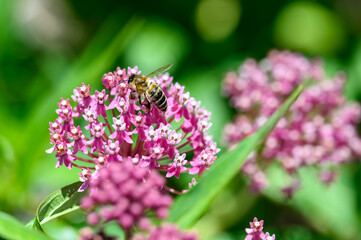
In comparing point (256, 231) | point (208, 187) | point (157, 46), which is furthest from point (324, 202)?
point (208, 187)

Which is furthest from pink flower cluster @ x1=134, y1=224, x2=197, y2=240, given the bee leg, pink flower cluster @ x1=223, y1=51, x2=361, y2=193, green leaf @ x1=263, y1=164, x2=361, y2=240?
green leaf @ x1=263, y1=164, x2=361, y2=240

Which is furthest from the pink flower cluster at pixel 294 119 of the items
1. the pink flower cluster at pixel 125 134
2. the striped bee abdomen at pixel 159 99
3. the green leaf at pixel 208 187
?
the green leaf at pixel 208 187

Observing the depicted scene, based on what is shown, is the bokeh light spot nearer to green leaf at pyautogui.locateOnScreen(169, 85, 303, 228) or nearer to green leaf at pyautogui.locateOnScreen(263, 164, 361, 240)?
green leaf at pyautogui.locateOnScreen(263, 164, 361, 240)

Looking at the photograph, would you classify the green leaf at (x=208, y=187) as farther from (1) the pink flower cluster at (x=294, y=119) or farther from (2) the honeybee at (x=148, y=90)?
(1) the pink flower cluster at (x=294, y=119)

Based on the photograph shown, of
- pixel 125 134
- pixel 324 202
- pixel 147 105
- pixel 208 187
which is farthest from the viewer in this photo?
pixel 324 202

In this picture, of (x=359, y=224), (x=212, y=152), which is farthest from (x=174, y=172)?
Result: (x=359, y=224)

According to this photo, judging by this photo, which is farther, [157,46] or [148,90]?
[157,46]

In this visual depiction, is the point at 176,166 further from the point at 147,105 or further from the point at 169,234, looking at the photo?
the point at 169,234
